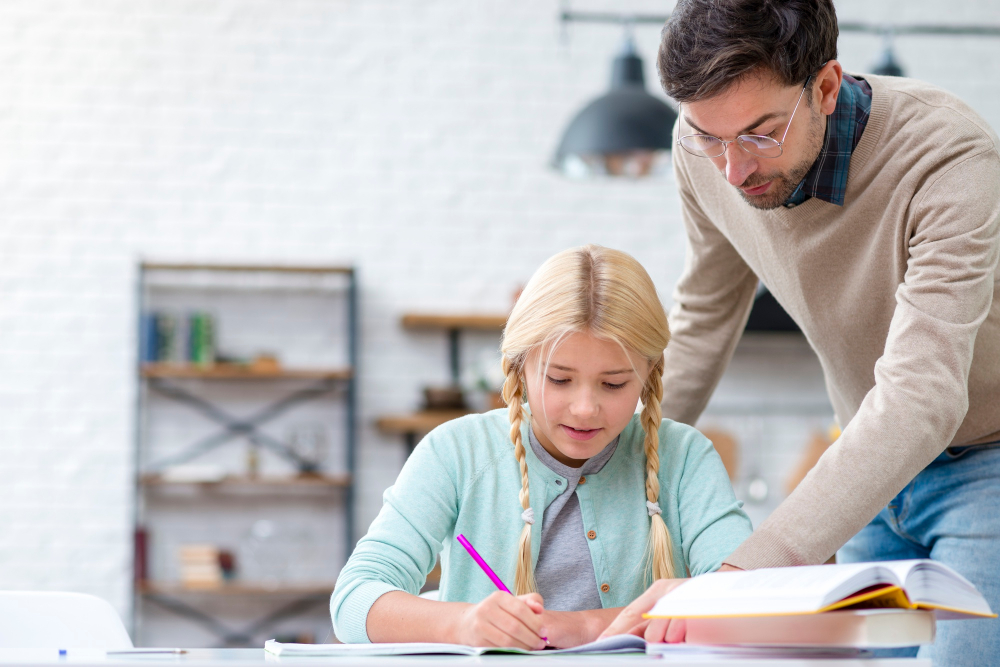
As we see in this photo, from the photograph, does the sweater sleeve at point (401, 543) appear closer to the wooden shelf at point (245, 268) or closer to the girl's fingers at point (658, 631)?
the girl's fingers at point (658, 631)

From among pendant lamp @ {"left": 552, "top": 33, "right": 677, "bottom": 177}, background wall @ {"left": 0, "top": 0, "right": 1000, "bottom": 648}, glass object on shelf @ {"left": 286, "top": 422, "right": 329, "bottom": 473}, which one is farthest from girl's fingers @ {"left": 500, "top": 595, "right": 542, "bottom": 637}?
background wall @ {"left": 0, "top": 0, "right": 1000, "bottom": 648}

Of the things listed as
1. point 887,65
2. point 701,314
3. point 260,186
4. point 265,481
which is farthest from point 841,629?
point 260,186

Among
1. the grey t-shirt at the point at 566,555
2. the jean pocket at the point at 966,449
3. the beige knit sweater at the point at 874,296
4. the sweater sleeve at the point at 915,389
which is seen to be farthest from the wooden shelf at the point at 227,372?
the sweater sleeve at the point at 915,389

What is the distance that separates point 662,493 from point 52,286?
3.62 m

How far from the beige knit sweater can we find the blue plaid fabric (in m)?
0.01

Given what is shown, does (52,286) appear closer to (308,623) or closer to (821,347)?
(308,623)

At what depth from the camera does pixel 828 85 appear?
124 cm

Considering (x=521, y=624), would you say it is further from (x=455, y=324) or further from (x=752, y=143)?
(x=455, y=324)

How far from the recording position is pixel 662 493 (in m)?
1.30

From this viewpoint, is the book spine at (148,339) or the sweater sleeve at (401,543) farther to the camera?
the book spine at (148,339)

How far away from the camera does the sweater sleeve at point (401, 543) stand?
1.10 meters

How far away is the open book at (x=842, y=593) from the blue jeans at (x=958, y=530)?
1.46ft

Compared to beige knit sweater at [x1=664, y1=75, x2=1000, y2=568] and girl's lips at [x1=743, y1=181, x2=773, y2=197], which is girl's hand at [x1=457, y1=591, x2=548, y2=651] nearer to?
beige knit sweater at [x1=664, y1=75, x2=1000, y2=568]

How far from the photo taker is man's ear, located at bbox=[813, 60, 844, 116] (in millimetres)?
1221
